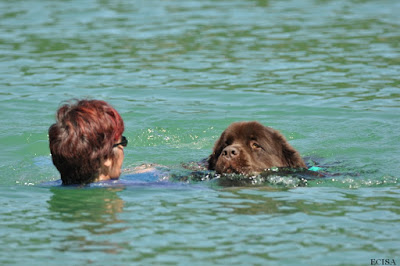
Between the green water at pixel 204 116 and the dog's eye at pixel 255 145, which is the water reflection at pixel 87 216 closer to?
the green water at pixel 204 116

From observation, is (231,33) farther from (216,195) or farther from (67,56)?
(216,195)

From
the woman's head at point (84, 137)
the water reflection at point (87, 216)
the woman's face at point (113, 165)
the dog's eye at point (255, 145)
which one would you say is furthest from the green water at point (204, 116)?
the dog's eye at point (255, 145)

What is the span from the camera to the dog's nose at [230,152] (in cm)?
734

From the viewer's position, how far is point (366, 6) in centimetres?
1984

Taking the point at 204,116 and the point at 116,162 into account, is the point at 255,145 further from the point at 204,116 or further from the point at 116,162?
the point at 204,116

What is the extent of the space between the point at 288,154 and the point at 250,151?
451 mm

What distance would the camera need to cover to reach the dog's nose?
24.1 ft

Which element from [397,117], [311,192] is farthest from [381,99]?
[311,192]

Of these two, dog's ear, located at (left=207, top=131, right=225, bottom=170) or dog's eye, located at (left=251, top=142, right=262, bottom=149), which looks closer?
dog's eye, located at (left=251, top=142, right=262, bottom=149)

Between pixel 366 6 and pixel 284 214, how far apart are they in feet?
47.9

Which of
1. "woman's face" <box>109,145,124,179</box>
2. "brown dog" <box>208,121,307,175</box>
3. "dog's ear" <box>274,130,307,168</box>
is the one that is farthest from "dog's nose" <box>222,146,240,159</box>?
"woman's face" <box>109,145,124,179</box>

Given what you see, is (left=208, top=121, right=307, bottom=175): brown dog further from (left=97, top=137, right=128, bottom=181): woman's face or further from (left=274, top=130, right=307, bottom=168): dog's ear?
(left=97, top=137, right=128, bottom=181): woman's face

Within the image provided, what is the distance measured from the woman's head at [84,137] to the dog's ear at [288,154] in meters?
1.79

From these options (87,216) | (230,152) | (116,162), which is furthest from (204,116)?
(87,216)
